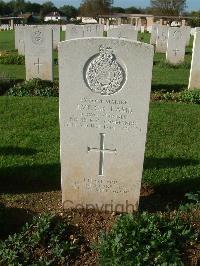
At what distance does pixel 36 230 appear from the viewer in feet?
13.7

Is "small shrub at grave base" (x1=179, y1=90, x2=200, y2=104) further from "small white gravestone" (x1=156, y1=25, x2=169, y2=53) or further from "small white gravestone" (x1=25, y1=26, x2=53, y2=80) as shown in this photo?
"small white gravestone" (x1=156, y1=25, x2=169, y2=53)

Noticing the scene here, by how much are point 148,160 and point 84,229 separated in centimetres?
221

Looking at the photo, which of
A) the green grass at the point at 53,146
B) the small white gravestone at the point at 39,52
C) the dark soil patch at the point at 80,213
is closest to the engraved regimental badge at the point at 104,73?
the dark soil patch at the point at 80,213

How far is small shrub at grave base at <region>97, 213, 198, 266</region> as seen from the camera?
12.1ft

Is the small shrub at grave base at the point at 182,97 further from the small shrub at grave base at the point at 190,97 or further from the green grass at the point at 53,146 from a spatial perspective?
the green grass at the point at 53,146

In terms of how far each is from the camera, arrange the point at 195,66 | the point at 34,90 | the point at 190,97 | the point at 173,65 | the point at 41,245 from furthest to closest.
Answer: the point at 173,65 → the point at 195,66 → the point at 34,90 → the point at 190,97 → the point at 41,245

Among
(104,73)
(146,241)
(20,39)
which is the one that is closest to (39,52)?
(104,73)

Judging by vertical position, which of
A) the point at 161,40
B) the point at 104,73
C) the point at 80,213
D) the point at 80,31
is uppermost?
the point at 104,73

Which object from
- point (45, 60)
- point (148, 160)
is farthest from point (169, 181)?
point (45, 60)

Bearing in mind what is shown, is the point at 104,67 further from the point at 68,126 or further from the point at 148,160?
the point at 148,160

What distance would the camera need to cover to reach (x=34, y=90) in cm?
1094

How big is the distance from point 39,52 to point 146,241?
9.09 m

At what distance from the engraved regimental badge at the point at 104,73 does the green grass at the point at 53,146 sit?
1.86m

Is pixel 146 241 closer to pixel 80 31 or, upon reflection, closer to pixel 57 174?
pixel 57 174
